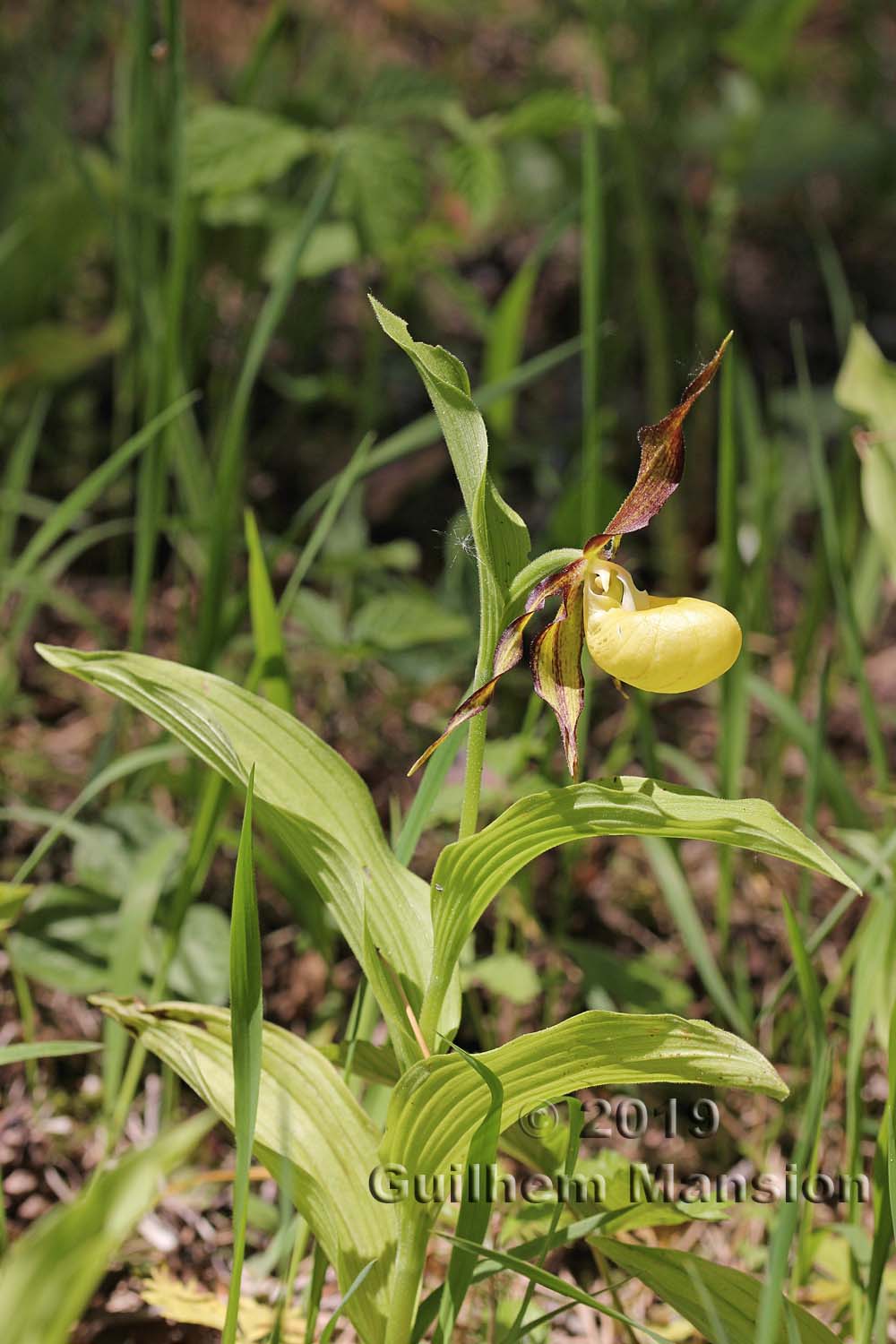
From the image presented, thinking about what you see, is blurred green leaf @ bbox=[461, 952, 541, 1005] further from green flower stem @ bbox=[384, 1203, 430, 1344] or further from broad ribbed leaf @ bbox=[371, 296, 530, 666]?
broad ribbed leaf @ bbox=[371, 296, 530, 666]

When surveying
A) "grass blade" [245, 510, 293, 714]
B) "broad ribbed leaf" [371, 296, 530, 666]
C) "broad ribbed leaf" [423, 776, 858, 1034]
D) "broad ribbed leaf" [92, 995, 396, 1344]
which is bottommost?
"broad ribbed leaf" [92, 995, 396, 1344]

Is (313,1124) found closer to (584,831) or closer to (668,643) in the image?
(584,831)

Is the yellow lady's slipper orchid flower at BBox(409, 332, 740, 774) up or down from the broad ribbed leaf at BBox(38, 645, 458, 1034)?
up

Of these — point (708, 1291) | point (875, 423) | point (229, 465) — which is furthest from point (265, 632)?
point (875, 423)

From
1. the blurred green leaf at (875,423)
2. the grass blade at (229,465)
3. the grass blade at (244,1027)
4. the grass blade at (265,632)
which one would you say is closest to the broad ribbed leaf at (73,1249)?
the grass blade at (244,1027)

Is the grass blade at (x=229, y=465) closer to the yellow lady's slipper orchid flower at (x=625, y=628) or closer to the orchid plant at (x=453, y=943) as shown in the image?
the orchid plant at (x=453, y=943)

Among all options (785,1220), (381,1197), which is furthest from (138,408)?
(785,1220)

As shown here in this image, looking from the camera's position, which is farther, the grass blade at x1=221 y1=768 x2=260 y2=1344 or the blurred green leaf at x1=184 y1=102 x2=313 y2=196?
the blurred green leaf at x1=184 y1=102 x2=313 y2=196

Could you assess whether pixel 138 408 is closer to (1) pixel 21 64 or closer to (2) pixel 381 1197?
(1) pixel 21 64

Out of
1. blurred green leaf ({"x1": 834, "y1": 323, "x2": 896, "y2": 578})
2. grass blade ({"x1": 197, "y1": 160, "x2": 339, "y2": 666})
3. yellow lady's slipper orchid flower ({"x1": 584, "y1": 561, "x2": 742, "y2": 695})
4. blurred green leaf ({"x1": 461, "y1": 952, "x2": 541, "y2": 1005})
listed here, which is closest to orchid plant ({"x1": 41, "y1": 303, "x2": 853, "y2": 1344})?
yellow lady's slipper orchid flower ({"x1": 584, "y1": 561, "x2": 742, "y2": 695})
